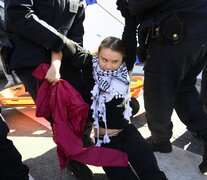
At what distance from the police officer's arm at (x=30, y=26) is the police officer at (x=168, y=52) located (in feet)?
1.67

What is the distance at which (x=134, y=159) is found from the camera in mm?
1874

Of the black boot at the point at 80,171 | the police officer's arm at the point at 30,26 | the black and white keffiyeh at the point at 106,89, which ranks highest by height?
the police officer's arm at the point at 30,26

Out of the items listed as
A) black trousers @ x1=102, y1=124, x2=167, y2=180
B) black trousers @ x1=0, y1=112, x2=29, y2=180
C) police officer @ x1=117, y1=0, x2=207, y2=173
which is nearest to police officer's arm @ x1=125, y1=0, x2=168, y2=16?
police officer @ x1=117, y1=0, x2=207, y2=173

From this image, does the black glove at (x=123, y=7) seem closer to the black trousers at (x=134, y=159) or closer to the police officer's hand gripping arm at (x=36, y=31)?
the police officer's hand gripping arm at (x=36, y=31)

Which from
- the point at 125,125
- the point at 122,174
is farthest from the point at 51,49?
the point at 122,174

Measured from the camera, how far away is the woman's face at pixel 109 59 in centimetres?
187

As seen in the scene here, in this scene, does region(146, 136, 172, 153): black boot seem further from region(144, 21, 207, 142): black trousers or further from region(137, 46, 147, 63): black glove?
region(137, 46, 147, 63): black glove

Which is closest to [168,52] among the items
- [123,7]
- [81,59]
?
[123,7]

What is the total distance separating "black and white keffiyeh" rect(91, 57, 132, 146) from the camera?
190 cm

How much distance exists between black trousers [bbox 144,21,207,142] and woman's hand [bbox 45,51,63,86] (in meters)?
0.61

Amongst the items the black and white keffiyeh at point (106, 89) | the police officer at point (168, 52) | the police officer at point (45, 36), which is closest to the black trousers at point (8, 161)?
the police officer at point (45, 36)

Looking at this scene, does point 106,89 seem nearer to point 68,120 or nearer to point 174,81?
point 68,120

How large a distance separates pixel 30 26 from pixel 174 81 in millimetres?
997

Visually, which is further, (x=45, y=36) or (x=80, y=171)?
(x=80, y=171)
